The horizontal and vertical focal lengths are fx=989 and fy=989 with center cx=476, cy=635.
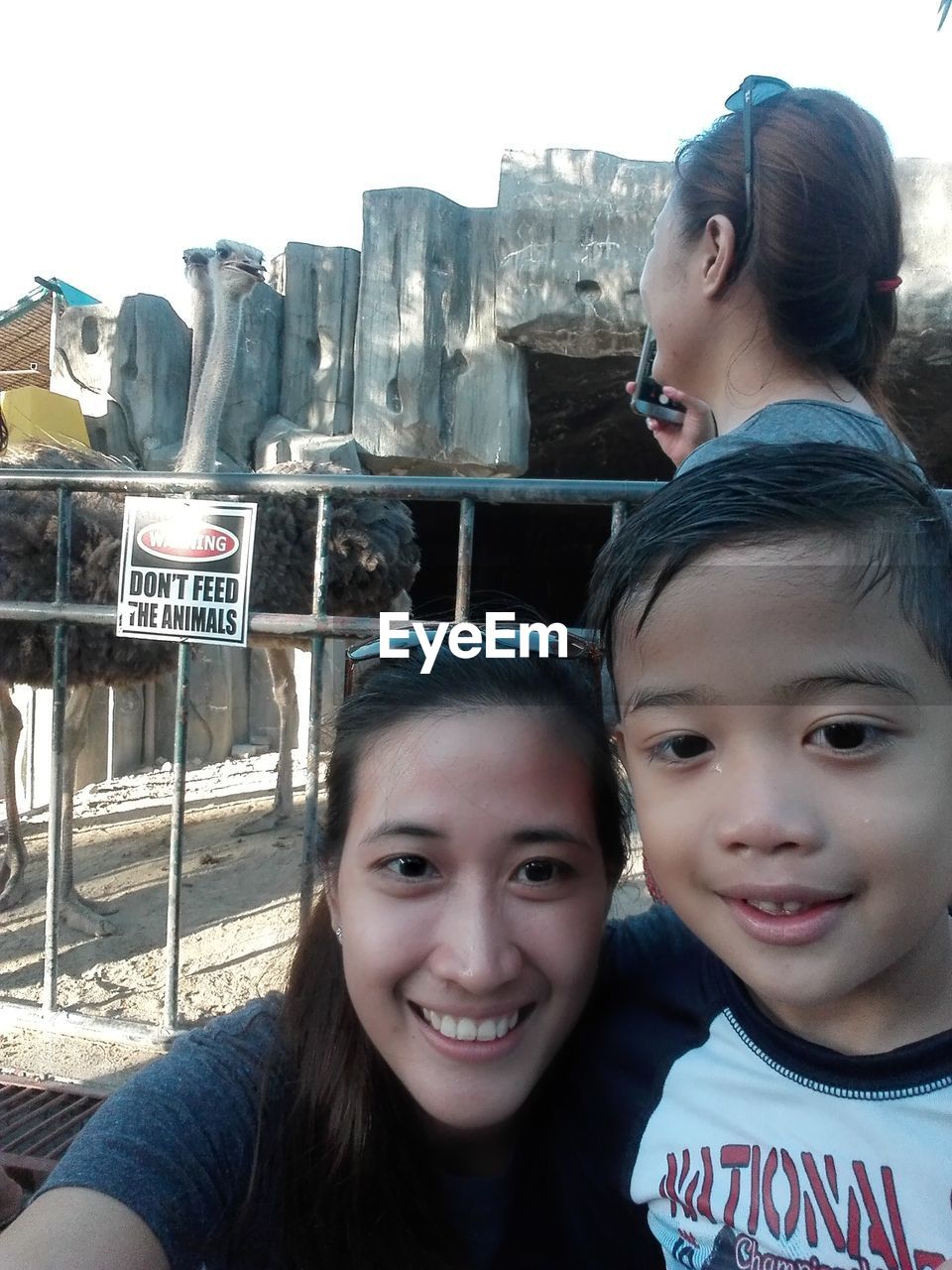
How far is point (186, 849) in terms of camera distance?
4008 mm

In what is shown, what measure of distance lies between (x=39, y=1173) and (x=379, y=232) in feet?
16.0

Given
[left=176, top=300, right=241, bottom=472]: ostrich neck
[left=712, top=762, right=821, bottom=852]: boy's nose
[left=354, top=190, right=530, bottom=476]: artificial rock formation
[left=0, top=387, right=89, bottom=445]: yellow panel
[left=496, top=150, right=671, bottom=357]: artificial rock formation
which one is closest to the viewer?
[left=712, top=762, right=821, bottom=852]: boy's nose

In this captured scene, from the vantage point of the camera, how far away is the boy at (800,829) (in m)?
0.62

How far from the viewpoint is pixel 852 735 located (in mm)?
617

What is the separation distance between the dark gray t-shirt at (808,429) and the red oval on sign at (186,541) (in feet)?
3.79

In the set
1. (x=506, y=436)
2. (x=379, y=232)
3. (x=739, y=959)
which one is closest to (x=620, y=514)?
(x=739, y=959)

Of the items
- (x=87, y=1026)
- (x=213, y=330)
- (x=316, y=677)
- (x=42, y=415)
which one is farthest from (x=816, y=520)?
(x=42, y=415)

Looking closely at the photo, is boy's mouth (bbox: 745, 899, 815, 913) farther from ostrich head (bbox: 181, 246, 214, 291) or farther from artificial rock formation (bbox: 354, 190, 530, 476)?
artificial rock formation (bbox: 354, 190, 530, 476)

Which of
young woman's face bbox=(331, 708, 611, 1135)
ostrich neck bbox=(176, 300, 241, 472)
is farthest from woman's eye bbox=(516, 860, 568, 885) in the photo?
ostrich neck bbox=(176, 300, 241, 472)

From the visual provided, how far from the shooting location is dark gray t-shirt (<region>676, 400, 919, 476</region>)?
37.3 inches

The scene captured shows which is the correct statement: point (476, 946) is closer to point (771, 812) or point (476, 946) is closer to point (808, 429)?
point (771, 812)

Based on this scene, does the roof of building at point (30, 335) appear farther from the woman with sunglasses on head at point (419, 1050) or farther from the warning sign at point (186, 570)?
the woman with sunglasses on head at point (419, 1050)

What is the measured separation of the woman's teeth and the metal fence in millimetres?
764

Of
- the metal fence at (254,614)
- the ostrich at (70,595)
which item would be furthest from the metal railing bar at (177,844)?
the ostrich at (70,595)
